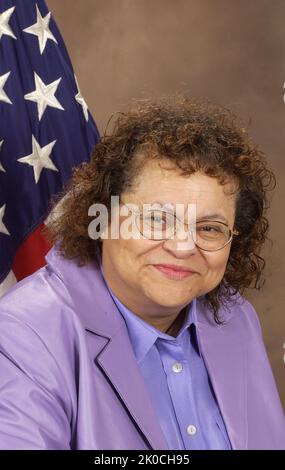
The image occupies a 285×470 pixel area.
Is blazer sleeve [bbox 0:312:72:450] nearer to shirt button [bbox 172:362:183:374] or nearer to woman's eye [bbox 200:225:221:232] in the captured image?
shirt button [bbox 172:362:183:374]

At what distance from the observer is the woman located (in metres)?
1.51

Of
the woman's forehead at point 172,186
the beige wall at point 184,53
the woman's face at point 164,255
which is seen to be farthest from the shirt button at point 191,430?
the beige wall at point 184,53

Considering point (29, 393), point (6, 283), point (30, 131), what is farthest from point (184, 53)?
point (29, 393)

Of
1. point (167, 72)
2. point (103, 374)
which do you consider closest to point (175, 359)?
point (103, 374)

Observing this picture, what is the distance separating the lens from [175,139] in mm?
1678

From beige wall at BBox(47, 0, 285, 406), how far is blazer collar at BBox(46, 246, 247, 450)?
5.30 ft

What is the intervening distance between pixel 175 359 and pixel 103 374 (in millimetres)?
263

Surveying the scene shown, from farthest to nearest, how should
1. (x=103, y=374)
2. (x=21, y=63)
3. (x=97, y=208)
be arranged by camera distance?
(x=21, y=63) < (x=97, y=208) < (x=103, y=374)

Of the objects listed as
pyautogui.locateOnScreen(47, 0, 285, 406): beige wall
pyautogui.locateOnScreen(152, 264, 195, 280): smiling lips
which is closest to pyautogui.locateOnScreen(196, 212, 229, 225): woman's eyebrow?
pyautogui.locateOnScreen(152, 264, 195, 280): smiling lips

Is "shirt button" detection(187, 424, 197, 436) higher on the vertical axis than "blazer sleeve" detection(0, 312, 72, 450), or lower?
lower

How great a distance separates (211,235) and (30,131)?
41.2 inches

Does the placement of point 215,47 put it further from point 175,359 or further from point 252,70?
point 175,359

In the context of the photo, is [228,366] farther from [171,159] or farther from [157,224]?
[171,159]

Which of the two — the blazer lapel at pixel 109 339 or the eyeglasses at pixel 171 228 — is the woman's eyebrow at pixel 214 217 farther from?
the blazer lapel at pixel 109 339
